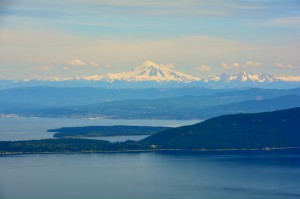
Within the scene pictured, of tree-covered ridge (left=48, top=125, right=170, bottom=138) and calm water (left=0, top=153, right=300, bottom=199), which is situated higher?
tree-covered ridge (left=48, top=125, right=170, bottom=138)

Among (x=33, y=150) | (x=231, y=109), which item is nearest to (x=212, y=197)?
(x=33, y=150)

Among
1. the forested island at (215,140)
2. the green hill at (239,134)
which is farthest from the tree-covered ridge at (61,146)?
the green hill at (239,134)

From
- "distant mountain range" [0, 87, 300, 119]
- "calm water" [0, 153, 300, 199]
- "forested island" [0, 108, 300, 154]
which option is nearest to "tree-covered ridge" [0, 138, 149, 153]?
"forested island" [0, 108, 300, 154]

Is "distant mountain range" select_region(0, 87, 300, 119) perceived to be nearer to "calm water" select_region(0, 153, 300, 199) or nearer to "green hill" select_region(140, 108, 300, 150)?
"green hill" select_region(140, 108, 300, 150)

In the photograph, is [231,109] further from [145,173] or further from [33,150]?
[145,173]

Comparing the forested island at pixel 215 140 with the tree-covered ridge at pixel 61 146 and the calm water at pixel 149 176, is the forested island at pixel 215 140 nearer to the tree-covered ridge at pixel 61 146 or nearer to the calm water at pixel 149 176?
the tree-covered ridge at pixel 61 146

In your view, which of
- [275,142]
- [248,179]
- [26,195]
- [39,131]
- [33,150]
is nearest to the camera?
[26,195]
